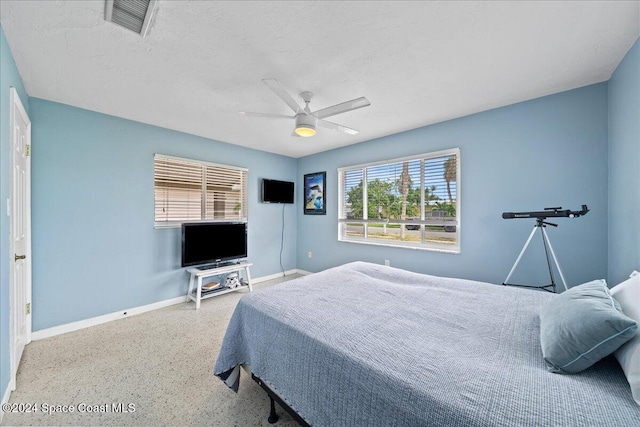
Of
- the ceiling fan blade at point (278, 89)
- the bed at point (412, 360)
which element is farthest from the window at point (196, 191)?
the bed at point (412, 360)

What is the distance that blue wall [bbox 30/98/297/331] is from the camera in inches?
102

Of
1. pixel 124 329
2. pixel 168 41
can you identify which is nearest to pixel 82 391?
pixel 124 329

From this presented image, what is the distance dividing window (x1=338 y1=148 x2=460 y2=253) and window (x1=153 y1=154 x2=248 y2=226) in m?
1.84

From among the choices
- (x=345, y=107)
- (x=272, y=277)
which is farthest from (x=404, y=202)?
(x=272, y=277)

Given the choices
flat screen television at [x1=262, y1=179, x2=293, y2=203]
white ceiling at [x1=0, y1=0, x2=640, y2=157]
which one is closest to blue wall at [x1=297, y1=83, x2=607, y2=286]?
white ceiling at [x1=0, y1=0, x2=640, y2=157]

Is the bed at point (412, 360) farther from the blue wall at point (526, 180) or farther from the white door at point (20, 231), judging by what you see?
the white door at point (20, 231)

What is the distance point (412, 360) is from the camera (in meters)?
1.06

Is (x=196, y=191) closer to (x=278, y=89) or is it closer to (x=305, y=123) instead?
(x=305, y=123)

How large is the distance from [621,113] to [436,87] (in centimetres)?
146

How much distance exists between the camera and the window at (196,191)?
11.3 ft

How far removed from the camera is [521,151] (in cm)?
271

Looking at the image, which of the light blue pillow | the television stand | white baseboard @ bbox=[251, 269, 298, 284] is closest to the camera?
the light blue pillow

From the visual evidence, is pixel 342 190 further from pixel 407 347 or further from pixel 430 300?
pixel 407 347

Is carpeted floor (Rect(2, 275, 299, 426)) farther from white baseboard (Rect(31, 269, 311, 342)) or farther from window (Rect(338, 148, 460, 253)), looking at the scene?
window (Rect(338, 148, 460, 253))
